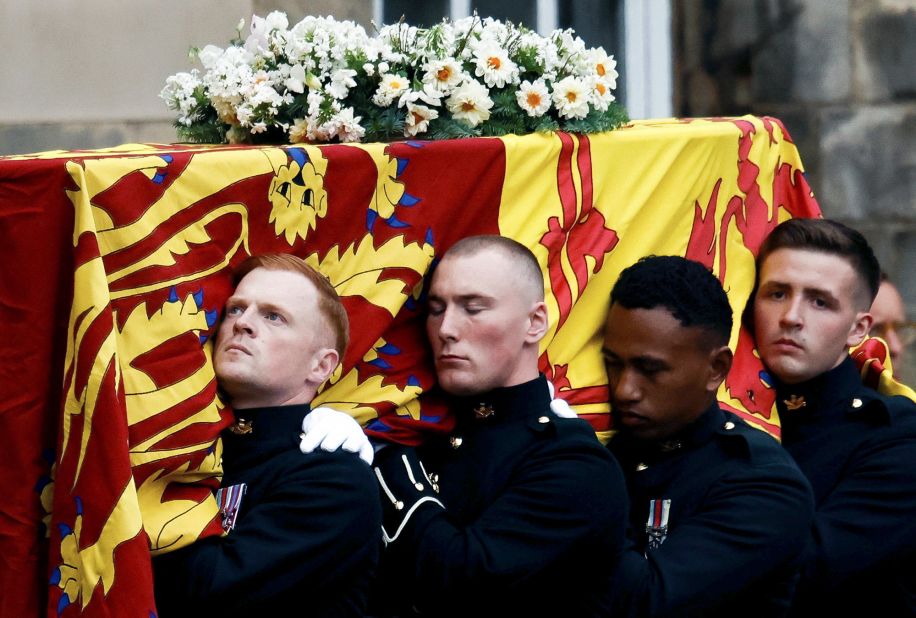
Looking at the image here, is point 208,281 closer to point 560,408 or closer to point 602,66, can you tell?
point 560,408

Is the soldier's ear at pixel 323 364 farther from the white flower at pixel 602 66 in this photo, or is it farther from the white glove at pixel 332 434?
the white flower at pixel 602 66

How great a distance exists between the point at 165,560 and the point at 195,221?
0.72 meters

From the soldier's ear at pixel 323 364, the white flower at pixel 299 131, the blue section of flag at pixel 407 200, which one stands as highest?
the white flower at pixel 299 131

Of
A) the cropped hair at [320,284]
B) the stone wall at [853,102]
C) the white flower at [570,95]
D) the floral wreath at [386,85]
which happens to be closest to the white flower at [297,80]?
the floral wreath at [386,85]

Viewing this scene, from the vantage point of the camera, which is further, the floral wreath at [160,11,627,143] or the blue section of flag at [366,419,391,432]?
the floral wreath at [160,11,627,143]

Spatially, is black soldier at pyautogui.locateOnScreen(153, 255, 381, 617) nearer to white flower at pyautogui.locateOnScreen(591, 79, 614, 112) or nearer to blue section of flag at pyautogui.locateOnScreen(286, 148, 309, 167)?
blue section of flag at pyautogui.locateOnScreen(286, 148, 309, 167)

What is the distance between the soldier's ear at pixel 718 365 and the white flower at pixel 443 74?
3.07 ft

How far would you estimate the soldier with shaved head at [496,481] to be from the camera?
350 centimetres

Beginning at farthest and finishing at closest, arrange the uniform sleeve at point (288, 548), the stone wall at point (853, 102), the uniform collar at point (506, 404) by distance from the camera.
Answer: the stone wall at point (853, 102)
the uniform collar at point (506, 404)
the uniform sleeve at point (288, 548)

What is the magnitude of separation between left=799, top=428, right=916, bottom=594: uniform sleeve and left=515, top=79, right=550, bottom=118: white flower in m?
1.25

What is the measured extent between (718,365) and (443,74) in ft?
3.29

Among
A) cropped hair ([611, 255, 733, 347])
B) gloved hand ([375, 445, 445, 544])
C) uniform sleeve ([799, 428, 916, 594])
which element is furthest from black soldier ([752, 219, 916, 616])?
gloved hand ([375, 445, 445, 544])

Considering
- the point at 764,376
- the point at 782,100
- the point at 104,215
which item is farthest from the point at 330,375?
the point at 782,100

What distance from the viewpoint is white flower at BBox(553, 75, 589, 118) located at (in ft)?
13.0
